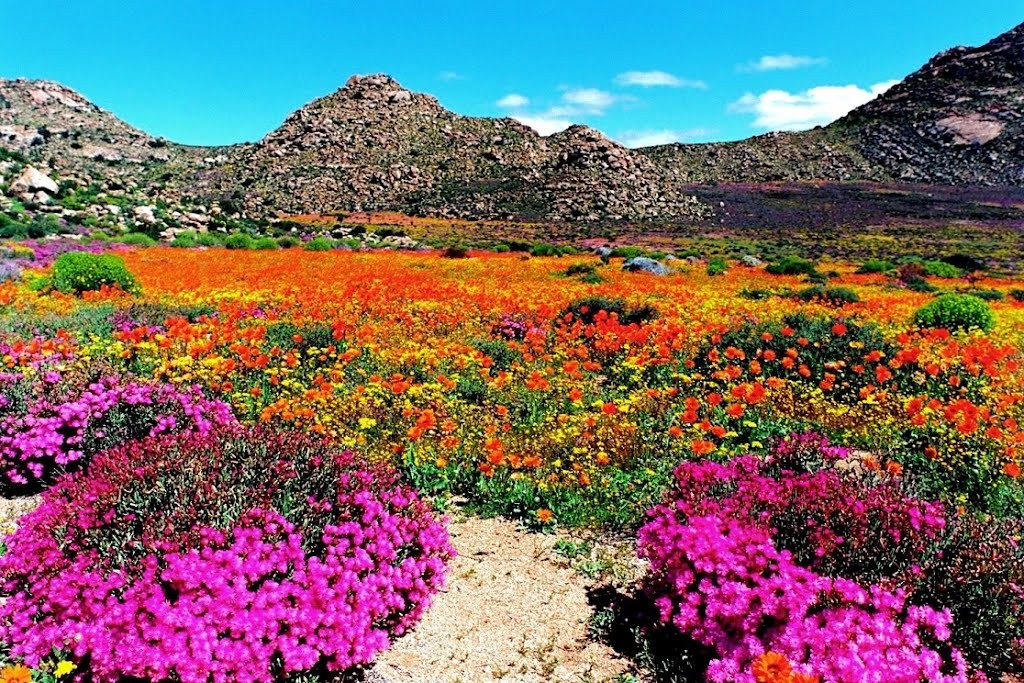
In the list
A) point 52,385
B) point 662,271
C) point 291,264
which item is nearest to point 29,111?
point 291,264

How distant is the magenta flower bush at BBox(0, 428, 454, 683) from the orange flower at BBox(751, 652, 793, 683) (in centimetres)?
205

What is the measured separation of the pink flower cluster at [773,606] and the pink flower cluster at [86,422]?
13.3 feet

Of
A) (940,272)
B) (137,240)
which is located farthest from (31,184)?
(940,272)

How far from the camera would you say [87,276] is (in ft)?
50.3

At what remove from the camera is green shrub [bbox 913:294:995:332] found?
12945 mm

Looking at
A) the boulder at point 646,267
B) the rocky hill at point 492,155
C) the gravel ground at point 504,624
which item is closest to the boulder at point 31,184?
the rocky hill at point 492,155

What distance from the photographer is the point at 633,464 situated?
22.7ft

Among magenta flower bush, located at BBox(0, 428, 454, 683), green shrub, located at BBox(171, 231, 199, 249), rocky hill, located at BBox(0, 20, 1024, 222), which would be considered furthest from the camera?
rocky hill, located at BBox(0, 20, 1024, 222)

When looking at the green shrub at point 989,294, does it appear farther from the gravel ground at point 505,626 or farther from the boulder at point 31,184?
the boulder at point 31,184

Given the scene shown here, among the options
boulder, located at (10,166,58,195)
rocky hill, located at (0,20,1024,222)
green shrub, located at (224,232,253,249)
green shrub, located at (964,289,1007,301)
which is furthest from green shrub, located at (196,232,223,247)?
green shrub, located at (964,289,1007,301)

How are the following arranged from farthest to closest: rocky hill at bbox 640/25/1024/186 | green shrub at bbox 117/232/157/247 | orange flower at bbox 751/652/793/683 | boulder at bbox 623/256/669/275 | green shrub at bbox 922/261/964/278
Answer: rocky hill at bbox 640/25/1024/186 < green shrub at bbox 117/232/157/247 < green shrub at bbox 922/261/964/278 < boulder at bbox 623/256/669/275 < orange flower at bbox 751/652/793/683

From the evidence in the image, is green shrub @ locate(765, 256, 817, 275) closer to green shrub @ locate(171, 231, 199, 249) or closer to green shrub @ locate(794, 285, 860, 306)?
green shrub @ locate(794, 285, 860, 306)

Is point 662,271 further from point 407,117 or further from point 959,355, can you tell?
point 407,117

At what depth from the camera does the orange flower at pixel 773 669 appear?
2820 millimetres
